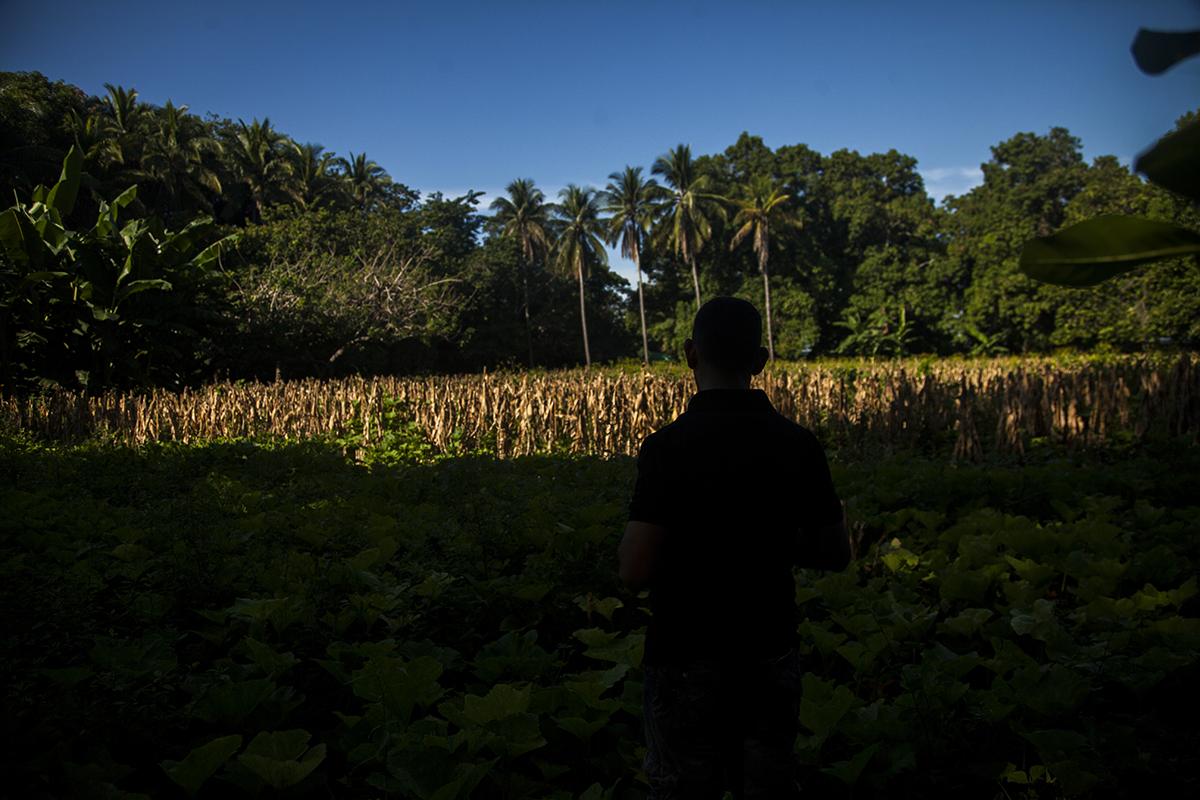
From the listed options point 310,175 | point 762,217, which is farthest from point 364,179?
point 762,217

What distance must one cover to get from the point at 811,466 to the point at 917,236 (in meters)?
49.0

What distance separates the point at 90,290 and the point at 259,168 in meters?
29.1

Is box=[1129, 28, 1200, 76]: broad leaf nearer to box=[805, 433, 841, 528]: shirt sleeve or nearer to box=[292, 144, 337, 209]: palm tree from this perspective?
box=[805, 433, 841, 528]: shirt sleeve

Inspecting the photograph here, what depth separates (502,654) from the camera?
322 centimetres

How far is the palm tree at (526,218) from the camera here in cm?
4809

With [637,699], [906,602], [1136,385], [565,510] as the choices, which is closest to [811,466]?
[637,699]

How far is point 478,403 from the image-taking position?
12883 millimetres

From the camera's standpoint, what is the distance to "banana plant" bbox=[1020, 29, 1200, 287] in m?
0.63

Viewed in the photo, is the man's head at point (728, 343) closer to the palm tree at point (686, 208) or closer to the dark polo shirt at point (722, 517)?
the dark polo shirt at point (722, 517)

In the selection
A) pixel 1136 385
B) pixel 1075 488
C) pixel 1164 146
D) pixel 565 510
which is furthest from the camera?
pixel 1136 385

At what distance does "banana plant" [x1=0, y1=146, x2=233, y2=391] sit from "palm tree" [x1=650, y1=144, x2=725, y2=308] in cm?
3121

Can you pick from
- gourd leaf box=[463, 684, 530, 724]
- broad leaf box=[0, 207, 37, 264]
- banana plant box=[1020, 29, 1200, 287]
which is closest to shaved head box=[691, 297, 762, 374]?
banana plant box=[1020, 29, 1200, 287]

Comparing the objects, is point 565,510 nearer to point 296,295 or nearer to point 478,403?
point 478,403

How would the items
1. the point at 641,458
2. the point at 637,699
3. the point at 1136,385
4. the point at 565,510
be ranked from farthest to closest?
1. the point at 1136,385
2. the point at 565,510
3. the point at 637,699
4. the point at 641,458
